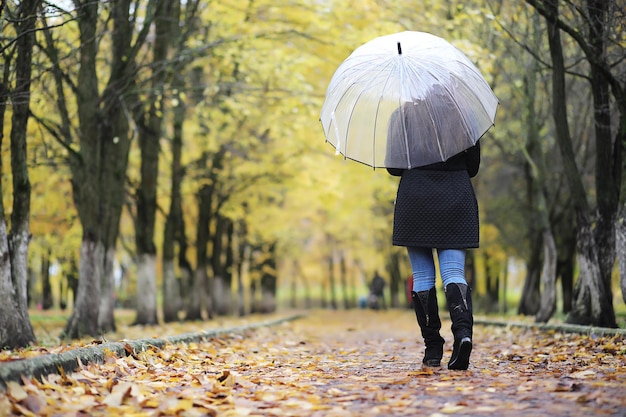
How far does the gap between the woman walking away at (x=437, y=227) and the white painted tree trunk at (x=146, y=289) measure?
1383 cm

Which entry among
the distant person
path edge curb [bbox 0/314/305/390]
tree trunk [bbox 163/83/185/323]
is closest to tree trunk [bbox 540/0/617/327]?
path edge curb [bbox 0/314/305/390]

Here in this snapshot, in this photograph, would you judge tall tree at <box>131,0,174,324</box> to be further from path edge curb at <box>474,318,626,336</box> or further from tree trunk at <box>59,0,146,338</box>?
path edge curb at <box>474,318,626,336</box>

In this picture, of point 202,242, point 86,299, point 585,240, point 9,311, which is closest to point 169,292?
point 202,242

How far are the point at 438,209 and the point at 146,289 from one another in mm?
14463

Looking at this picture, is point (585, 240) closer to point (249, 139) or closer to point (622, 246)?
point (622, 246)

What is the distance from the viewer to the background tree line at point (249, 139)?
11.1 metres

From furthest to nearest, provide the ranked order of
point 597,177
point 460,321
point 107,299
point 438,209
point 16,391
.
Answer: point 107,299 → point 597,177 → point 438,209 → point 460,321 → point 16,391

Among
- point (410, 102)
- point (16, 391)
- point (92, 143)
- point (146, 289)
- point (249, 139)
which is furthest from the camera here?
point (249, 139)

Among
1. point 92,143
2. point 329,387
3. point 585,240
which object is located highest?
point 92,143

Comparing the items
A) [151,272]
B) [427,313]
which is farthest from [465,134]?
[151,272]

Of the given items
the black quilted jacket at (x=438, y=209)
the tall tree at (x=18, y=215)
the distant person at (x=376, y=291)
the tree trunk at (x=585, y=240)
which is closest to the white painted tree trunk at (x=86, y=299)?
the tall tree at (x=18, y=215)

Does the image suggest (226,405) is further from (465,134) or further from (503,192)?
(503,192)

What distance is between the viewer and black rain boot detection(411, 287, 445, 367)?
6.48m

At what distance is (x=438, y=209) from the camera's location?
20.6 ft
